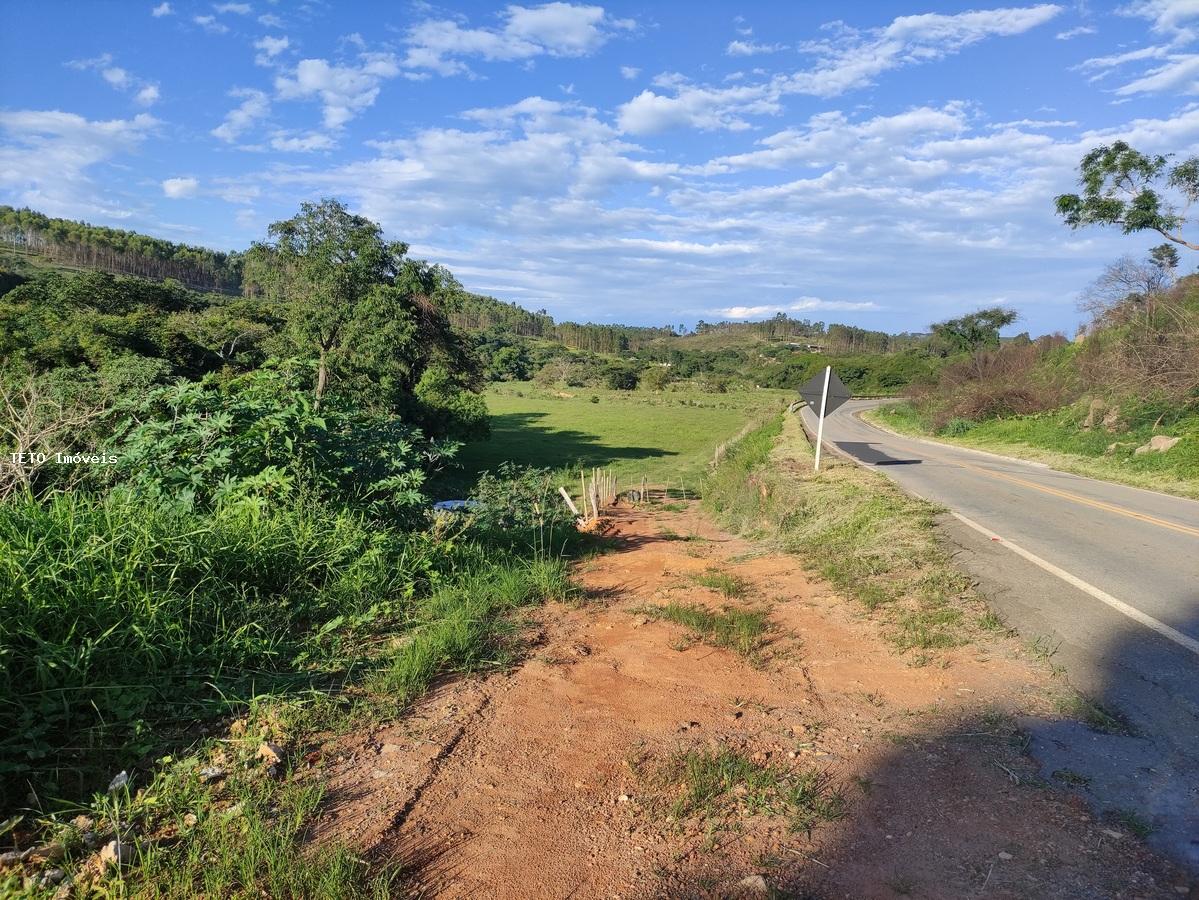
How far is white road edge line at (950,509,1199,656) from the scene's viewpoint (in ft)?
16.5

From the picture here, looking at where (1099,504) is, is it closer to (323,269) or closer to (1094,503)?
(1094,503)

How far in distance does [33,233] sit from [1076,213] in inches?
4633

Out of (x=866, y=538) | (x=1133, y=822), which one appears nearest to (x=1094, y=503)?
(x=866, y=538)

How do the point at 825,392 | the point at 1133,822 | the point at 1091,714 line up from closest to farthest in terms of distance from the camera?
the point at 1133,822 < the point at 1091,714 < the point at 825,392

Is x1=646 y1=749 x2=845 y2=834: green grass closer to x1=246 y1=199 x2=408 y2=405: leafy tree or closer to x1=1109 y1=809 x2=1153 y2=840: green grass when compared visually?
x1=1109 y1=809 x2=1153 y2=840: green grass

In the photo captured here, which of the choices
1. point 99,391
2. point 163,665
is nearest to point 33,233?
point 99,391

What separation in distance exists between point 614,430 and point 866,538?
43234 millimetres

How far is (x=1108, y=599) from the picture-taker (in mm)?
6074

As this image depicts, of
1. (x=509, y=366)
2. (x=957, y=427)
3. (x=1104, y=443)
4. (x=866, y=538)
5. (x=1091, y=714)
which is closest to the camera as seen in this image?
(x=1091, y=714)

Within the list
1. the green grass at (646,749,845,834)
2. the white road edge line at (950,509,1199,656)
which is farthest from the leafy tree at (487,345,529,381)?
Answer: the green grass at (646,749,845,834)

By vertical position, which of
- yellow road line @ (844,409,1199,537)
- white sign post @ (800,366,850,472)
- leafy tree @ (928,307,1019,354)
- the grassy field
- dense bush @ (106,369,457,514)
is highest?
leafy tree @ (928,307,1019,354)

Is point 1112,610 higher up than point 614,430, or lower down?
higher up

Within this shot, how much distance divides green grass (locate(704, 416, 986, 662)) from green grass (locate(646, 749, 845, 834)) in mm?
2403

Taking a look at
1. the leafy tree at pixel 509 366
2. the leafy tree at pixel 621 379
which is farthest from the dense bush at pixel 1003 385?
the leafy tree at pixel 509 366
